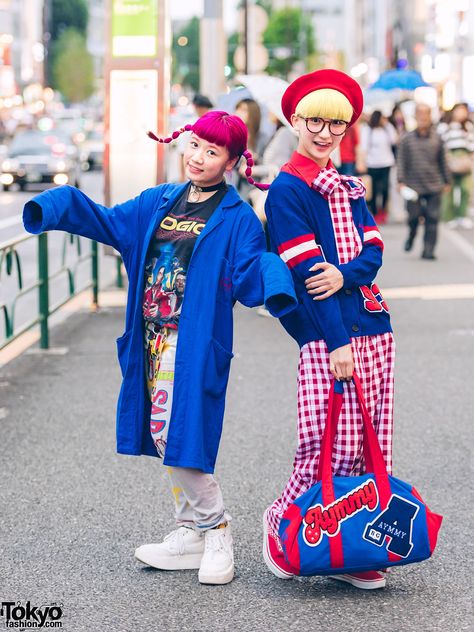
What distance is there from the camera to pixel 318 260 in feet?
13.1

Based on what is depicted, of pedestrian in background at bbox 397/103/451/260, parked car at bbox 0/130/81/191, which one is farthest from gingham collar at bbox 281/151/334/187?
parked car at bbox 0/130/81/191

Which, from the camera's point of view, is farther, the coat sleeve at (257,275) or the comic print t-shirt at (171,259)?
the comic print t-shirt at (171,259)

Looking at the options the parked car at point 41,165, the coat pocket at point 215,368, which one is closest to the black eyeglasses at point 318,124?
the coat pocket at point 215,368

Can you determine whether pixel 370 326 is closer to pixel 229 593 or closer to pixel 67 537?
pixel 229 593

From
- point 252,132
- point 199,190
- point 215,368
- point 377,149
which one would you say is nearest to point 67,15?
point 377,149

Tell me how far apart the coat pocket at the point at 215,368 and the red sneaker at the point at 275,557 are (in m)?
0.51

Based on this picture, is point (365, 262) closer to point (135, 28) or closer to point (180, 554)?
point (180, 554)

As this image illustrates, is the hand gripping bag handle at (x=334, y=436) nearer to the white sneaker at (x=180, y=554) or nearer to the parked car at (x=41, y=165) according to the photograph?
the white sneaker at (x=180, y=554)

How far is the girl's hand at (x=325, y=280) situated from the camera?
3.97 meters

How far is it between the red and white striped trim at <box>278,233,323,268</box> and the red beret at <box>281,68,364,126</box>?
44 centimetres

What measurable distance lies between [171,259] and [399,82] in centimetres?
2181

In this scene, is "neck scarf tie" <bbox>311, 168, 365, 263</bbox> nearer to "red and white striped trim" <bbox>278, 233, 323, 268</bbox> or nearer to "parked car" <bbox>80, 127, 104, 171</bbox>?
"red and white striped trim" <bbox>278, 233, 323, 268</bbox>

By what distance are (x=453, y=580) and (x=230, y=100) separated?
7390 millimetres
